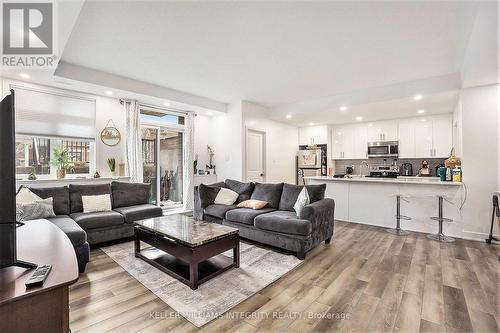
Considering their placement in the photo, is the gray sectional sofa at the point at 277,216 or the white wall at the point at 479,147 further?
the white wall at the point at 479,147

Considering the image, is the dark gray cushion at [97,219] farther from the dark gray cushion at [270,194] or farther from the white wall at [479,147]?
the white wall at [479,147]

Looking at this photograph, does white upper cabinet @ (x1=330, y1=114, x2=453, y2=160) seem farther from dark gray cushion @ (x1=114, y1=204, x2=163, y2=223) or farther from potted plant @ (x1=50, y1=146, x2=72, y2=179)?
potted plant @ (x1=50, y1=146, x2=72, y2=179)

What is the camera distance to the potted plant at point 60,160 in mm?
4211

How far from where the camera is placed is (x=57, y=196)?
363cm

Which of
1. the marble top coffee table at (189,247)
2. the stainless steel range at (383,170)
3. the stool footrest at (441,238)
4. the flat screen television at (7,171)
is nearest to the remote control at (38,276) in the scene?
the flat screen television at (7,171)

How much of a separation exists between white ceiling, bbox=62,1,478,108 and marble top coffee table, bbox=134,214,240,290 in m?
2.38

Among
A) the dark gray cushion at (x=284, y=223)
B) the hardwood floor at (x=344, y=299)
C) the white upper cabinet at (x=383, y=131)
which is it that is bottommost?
the hardwood floor at (x=344, y=299)

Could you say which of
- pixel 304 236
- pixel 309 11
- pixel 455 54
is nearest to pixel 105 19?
pixel 309 11

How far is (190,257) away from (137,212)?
Answer: 199cm

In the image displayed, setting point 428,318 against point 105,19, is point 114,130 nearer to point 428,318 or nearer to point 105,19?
point 105,19

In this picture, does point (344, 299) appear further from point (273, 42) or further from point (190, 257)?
point (273, 42)

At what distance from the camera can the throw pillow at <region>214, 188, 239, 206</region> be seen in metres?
4.42

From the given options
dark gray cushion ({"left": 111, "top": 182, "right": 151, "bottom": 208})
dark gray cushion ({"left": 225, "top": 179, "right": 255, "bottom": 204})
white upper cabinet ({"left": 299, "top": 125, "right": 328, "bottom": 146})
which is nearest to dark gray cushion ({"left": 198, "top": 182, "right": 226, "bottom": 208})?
dark gray cushion ({"left": 225, "top": 179, "right": 255, "bottom": 204})

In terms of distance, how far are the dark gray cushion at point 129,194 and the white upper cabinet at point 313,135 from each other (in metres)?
5.06
